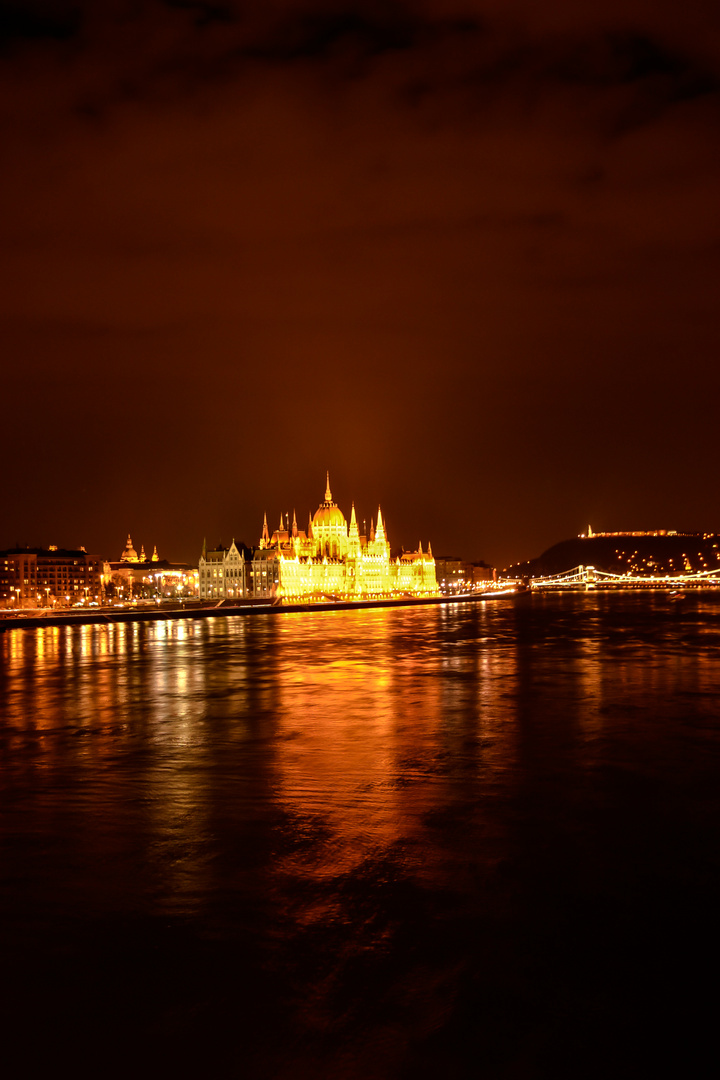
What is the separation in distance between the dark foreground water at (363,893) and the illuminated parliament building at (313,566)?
88.9 m

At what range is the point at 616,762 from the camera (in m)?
13.0

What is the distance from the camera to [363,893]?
7.36m

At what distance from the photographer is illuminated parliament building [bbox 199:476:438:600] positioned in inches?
4358

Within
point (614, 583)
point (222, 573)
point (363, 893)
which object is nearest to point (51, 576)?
point (222, 573)

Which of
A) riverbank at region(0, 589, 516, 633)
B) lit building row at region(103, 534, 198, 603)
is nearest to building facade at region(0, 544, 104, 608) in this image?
lit building row at region(103, 534, 198, 603)

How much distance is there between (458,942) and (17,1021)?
3217mm

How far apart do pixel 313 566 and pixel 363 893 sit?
106 metres

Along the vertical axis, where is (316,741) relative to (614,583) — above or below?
below

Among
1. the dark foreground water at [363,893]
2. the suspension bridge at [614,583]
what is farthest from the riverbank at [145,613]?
the suspension bridge at [614,583]

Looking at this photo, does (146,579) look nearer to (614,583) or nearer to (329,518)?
(329,518)

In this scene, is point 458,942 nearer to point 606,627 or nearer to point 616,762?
point 616,762

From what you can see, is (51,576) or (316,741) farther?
(51,576)

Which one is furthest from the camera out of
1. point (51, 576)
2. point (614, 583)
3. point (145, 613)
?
point (614, 583)

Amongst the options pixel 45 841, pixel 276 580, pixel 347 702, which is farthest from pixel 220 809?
pixel 276 580
